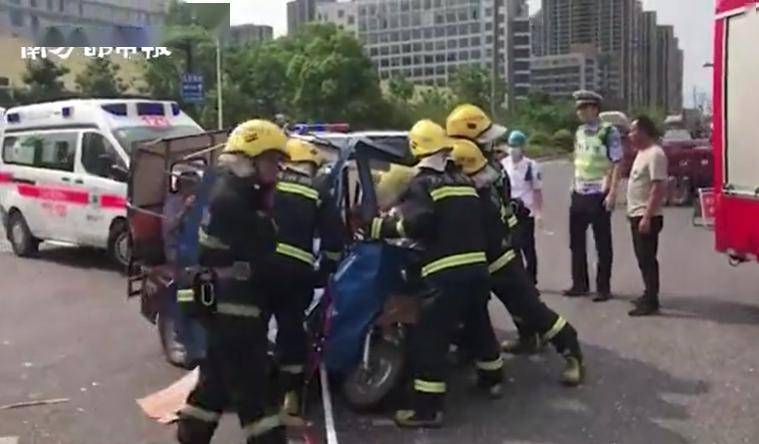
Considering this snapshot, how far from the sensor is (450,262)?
22.6 ft

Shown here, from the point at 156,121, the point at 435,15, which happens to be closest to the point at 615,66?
the point at 435,15

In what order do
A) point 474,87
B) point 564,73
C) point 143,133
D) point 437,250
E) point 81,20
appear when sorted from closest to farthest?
1. point 437,250
2. point 143,133
3. point 474,87
4. point 564,73
5. point 81,20

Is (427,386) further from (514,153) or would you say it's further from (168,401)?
(514,153)

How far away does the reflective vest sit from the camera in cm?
1033

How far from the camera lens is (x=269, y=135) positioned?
582 cm

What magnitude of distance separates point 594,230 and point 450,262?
3851 millimetres

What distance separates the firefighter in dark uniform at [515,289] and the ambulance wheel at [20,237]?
938cm

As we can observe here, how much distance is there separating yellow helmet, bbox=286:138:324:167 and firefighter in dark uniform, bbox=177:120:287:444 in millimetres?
1285

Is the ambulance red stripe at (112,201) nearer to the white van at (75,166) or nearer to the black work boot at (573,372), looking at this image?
the white van at (75,166)

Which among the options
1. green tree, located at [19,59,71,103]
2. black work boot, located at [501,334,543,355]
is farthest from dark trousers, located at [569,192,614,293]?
green tree, located at [19,59,71,103]

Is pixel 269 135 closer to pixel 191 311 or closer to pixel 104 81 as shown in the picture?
pixel 191 311

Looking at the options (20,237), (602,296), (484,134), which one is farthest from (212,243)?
(20,237)

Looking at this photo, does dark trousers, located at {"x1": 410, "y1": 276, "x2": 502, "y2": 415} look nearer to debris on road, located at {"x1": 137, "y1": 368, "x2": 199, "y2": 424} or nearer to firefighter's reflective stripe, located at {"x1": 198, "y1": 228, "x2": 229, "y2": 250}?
debris on road, located at {"x1": 137, "y1": 368, "x2": 199, "y2": 424}

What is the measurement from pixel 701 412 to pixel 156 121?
9007 millimetres
